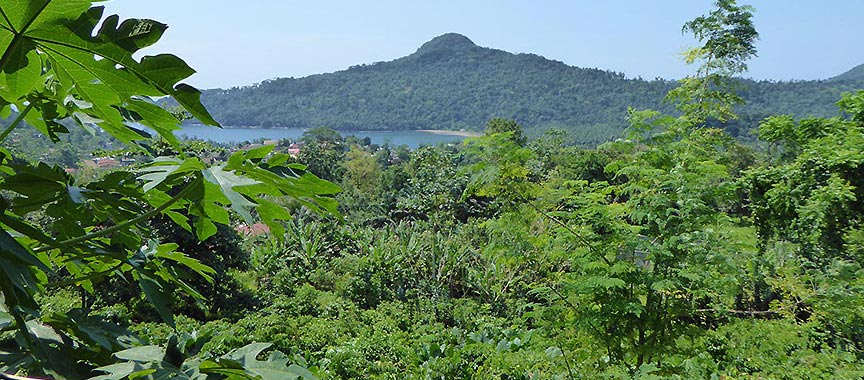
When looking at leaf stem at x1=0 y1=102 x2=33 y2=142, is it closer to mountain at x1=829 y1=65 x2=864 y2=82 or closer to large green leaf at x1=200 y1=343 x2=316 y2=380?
large green leaf at x1=200 y1=343 x2=316 y2=380

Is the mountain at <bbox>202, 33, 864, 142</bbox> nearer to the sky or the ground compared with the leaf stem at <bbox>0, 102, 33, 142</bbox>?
nearer to the sky

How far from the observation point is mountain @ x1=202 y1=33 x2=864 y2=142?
70.9 metres

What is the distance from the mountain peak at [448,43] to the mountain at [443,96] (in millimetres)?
6388

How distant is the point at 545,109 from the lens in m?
72.1

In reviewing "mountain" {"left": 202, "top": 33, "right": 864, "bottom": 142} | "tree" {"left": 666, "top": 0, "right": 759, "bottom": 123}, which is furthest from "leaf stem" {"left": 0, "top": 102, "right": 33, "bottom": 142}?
"mountain" {"left": 202, "top": 33, "right": 864, "bottom": 142}

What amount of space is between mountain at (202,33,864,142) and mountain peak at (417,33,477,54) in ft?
21.0

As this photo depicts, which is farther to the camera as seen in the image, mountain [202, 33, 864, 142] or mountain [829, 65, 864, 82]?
mountain [202, 33, 864, 142]

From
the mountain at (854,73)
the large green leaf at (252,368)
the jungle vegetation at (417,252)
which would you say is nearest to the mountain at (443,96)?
the mountain at (854,73)

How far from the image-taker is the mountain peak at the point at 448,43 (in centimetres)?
10078

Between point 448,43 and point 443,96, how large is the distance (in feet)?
92.7

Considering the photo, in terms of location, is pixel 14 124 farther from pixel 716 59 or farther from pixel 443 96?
pixel 443 96

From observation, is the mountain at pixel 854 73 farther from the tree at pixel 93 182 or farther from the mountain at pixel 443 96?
the tree at pixel 93 182

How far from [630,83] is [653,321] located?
76.3 meters

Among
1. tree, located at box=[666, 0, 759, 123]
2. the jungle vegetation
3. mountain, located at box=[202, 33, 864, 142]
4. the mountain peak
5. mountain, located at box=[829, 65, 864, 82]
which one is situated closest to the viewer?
the jungle vegetation
